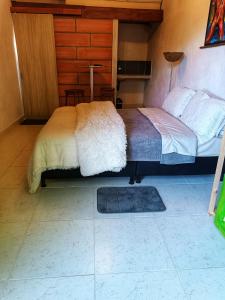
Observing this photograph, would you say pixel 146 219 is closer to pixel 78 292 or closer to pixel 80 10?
pixel 78 292

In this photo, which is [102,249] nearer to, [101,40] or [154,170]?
[154,170]

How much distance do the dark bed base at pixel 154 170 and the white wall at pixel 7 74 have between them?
221cm

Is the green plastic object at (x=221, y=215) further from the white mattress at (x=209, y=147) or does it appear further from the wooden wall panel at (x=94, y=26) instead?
the wooden wall panel at (x=94, y=26)

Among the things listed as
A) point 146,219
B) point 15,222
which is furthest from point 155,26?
point 15,222

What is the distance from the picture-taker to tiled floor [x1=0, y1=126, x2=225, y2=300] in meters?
1.27

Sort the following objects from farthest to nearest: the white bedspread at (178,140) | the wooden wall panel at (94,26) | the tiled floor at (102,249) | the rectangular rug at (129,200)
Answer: the wooden wall panel at (94,26) < the white bedspread at (178,140) < the rectangular rug at (129,200) < the tiled floor at (102,249)

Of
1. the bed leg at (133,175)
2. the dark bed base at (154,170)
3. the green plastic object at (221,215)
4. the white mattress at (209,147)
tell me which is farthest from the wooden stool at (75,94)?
the green plastic object at (221,215)

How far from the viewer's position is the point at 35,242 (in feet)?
5.20

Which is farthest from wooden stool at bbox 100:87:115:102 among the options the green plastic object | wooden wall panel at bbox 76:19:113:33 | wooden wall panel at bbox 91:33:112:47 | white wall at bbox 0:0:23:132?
the green plastic object

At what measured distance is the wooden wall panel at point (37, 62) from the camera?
4.36m

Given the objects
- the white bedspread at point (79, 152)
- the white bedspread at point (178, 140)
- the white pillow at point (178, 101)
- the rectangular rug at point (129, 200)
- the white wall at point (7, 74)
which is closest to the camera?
the rectangular rug at point (129, 200)

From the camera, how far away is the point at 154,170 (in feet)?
7.70

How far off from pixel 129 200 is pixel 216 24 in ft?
7.80

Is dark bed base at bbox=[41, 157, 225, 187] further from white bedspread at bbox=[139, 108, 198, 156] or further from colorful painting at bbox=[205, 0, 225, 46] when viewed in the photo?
colorful painting at bbox=[205, 0, 225, 46]
